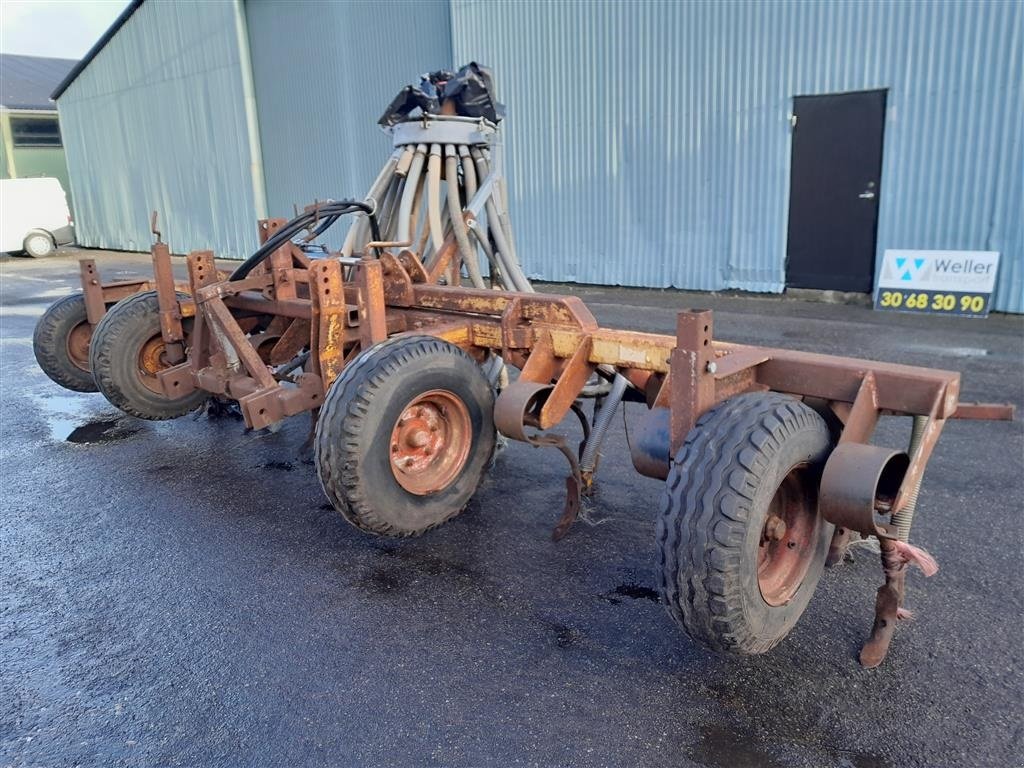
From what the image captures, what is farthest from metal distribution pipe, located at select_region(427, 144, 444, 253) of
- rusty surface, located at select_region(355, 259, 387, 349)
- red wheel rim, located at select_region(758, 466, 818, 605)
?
red wheel rim, located at select_region(758, 466, 818, 605)

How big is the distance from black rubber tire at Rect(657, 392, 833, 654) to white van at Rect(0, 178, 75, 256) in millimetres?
24258

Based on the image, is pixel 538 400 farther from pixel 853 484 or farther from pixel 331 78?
pixel 331 78

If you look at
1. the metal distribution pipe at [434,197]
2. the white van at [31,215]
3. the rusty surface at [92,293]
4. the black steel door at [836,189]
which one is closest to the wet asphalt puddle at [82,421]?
the rusty surface at [92,293]

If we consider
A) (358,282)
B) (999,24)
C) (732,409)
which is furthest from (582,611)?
(999,24)

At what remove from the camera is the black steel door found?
9.95 meters

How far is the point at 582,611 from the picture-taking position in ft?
10.8

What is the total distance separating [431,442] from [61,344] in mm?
3703

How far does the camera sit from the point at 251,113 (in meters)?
18.6

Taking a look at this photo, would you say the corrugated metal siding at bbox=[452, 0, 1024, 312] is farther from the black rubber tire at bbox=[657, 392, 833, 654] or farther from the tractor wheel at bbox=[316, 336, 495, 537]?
the black rubber tire at bbox=[657, 392, 833, 654]

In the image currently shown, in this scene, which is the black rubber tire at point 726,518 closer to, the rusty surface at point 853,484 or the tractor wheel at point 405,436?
the rusty surface at point 853,484

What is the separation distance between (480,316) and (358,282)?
0.66 m

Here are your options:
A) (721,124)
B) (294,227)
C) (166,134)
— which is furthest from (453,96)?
(166,134)

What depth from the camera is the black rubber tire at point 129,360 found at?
5.24 m

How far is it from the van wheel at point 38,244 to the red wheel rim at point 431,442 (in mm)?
22886
